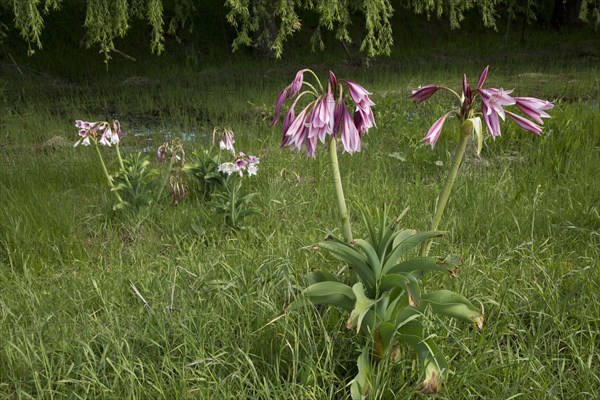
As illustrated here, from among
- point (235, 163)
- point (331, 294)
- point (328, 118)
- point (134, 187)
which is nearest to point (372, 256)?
point (331, 294)

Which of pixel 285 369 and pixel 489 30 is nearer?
pixel 285 369

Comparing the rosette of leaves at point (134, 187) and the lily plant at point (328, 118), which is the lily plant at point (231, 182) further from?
the lily plant at point (328, 118)

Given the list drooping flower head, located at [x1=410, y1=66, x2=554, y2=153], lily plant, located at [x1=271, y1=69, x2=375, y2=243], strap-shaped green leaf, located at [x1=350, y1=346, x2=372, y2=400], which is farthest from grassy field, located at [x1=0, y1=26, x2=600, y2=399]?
drooping flower head, located at [x1=410, y1=66, x2=554, y2=153]

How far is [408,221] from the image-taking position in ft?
10.5

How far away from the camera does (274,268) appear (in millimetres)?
2555

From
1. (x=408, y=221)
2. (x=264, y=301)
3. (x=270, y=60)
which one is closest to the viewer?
(x=264, y=301)

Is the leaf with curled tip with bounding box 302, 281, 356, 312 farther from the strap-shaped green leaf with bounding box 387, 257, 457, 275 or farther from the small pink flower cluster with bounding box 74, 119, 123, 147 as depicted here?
the small pink flower cluster with bounding box 74, 119, 123, 147

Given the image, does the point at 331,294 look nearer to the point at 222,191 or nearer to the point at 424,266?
the point at 424,266

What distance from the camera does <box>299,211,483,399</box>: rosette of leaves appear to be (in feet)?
5.83

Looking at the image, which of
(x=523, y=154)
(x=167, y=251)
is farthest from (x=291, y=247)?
(x=523, y=154)

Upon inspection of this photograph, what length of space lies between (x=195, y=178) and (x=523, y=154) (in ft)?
7.76

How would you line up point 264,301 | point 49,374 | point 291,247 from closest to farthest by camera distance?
point 49,374, point 264,301, point 291,247

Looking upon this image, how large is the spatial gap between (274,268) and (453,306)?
0.91m

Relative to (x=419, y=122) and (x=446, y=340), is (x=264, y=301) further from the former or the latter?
(x=419, y=122)
